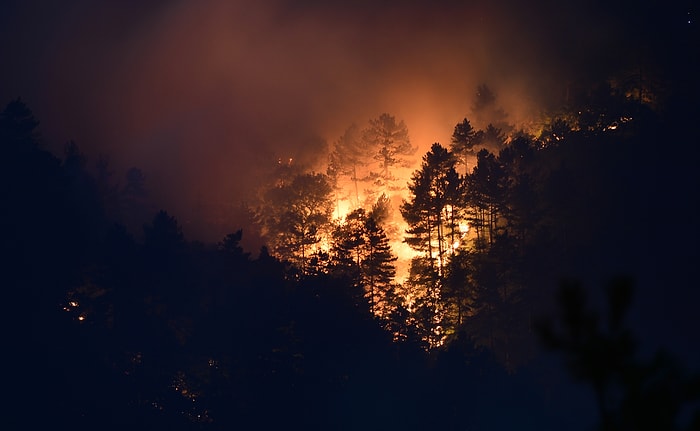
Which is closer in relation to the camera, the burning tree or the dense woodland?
the dense woodland

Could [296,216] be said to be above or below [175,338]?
above

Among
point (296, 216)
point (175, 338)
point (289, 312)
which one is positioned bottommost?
point (175, 338)

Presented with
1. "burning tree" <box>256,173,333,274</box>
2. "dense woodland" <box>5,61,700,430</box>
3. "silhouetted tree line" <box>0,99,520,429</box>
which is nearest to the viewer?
"silhouetted tree line" <box>0,99,520,429</box>

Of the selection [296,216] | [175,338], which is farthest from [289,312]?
[296,216]

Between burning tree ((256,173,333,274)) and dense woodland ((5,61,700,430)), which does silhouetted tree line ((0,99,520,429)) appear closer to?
dense woodland ((5,61,700,430))

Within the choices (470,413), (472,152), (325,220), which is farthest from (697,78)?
(470,413)

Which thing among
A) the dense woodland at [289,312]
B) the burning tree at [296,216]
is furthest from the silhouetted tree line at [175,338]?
the burning tree at [296,216]

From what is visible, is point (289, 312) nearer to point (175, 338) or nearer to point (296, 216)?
point (175, 338)

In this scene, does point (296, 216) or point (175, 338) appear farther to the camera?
point (296, 216)

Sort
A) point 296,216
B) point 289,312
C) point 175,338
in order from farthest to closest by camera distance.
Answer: point 296,216 < point 289,312 < point 175,338

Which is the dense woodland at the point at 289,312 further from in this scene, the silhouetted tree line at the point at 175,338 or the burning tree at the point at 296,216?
the burning tree at the point at 296,216

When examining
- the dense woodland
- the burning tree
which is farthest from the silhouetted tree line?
the burning tree

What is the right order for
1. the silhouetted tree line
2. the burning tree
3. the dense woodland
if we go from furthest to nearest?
the burning tree, the dense woodland, the silhouetted tree line

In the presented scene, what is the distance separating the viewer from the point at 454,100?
457 ft
